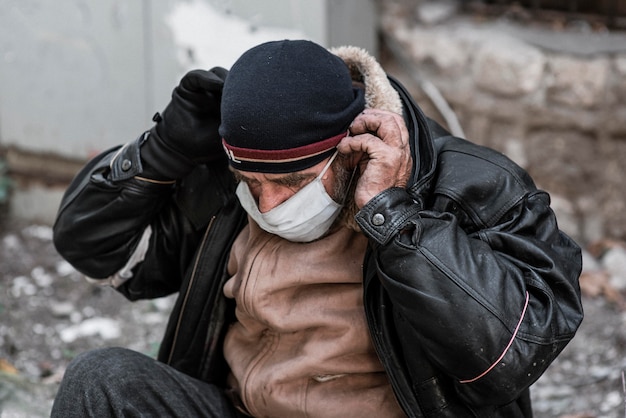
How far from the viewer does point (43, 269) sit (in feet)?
16.8

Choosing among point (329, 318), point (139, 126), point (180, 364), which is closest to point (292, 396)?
point (329, 318)

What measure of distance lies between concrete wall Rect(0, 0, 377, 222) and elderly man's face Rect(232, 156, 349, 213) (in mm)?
2093

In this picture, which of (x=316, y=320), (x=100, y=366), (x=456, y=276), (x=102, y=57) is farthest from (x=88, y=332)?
(x=456, y=276)

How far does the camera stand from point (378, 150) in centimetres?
231

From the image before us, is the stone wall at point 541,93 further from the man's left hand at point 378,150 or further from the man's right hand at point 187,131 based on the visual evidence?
the man's left hand at point 378,150

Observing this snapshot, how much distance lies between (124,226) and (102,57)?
2.48m

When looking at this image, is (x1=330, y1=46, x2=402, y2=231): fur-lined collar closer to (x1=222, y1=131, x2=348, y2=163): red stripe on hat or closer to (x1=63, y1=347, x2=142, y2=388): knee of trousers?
(x1=222, y1=131, x2=348, y2=163): red stripe on hat

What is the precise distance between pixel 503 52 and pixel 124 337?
7.04 ft

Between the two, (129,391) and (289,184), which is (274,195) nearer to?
(289,184)

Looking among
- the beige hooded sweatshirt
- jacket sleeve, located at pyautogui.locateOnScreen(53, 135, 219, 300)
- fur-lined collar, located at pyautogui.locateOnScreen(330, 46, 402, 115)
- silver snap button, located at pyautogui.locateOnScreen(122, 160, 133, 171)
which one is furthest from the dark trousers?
fur-lined collar, located at pyautogui.locateOnScreen(330, 46, 402, 115)

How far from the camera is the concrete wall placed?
459 cm

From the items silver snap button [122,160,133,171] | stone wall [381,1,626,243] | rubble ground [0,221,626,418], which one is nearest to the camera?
silver snap button [122,160,133,171]

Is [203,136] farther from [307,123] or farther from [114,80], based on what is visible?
[114,80]

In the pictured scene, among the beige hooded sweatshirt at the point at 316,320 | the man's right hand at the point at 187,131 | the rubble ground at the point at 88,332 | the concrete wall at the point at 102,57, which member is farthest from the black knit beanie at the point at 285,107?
the concrete wall at the point at 102,57
